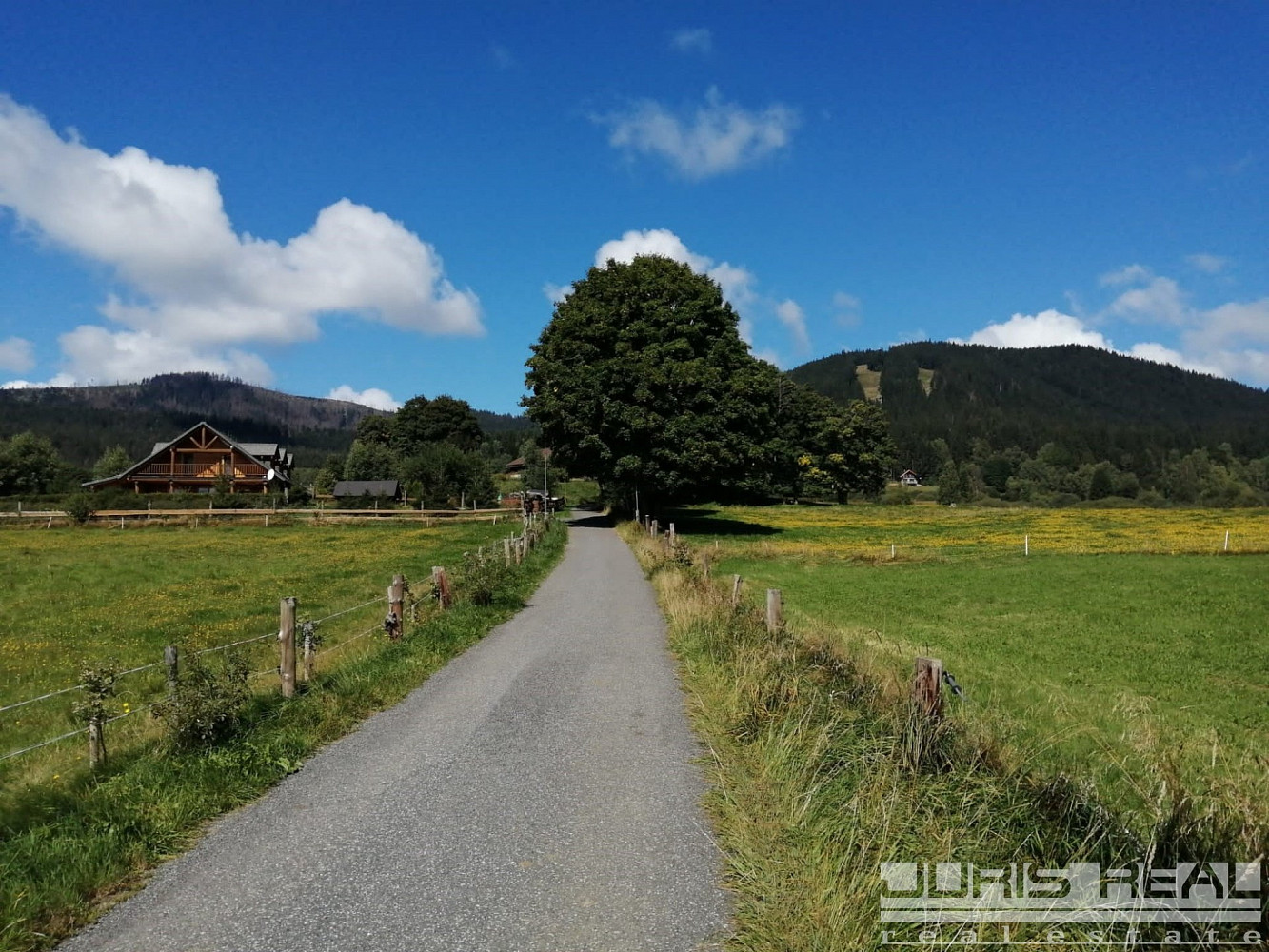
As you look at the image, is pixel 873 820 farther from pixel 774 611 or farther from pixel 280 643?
pixel 280 643

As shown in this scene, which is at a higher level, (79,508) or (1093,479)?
(1093,479)

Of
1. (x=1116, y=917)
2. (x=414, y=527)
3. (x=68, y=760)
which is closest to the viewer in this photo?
(x=1116, y=917)

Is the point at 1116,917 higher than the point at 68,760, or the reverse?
the point at 1116,917

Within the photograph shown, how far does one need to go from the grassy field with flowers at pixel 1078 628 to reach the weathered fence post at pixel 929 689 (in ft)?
2.66

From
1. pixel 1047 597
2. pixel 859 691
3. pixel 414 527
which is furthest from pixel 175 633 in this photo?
pixel 414 527

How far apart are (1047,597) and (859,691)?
58.1 feet

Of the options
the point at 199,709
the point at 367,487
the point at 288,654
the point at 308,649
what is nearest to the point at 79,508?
the point at 367,487

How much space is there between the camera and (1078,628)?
58.0 feet

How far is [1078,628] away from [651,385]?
27.3m

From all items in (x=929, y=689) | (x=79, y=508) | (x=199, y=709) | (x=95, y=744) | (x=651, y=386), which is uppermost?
(x=651, y=386)

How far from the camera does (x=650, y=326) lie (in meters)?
44.0

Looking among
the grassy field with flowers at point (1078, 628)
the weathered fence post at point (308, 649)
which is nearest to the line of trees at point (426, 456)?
the grassy field with flowers at point (1078, 628)

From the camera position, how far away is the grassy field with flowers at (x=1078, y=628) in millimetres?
7723

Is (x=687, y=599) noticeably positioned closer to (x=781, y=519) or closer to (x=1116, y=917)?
(x=1116, y=917)
